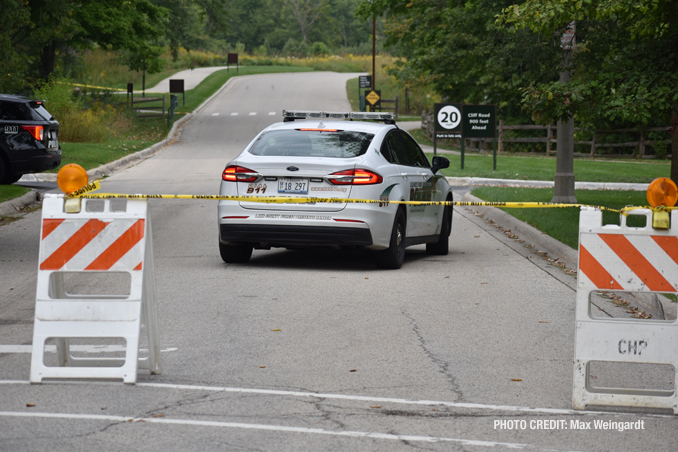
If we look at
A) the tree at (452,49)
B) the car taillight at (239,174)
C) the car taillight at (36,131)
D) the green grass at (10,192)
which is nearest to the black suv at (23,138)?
the car taillight at (36,131)

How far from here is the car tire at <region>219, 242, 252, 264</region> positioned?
1062cm

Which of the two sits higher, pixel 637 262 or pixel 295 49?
pixel 295 49

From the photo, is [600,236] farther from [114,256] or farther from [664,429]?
[114,256]

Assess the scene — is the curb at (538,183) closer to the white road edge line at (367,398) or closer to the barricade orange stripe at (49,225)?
the white road edge line at (367,398)

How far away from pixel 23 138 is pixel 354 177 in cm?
857

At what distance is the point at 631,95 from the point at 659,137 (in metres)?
25.8

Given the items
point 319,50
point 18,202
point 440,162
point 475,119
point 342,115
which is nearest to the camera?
point 440,162

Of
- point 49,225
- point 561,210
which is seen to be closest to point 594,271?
point 49,225

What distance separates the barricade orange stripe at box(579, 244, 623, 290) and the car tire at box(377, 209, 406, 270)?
4.66 m

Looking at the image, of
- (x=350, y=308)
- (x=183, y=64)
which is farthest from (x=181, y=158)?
(x=183, y=64)

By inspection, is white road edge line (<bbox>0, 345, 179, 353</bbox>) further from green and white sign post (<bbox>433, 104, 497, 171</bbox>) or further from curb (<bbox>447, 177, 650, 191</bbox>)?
green and white sign post (<bbox>433, 104, 497, 171</bbox>)

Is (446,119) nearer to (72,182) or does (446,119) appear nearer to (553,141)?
(553,141)

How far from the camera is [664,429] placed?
5082 millimetres

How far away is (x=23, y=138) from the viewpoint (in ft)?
52.8
